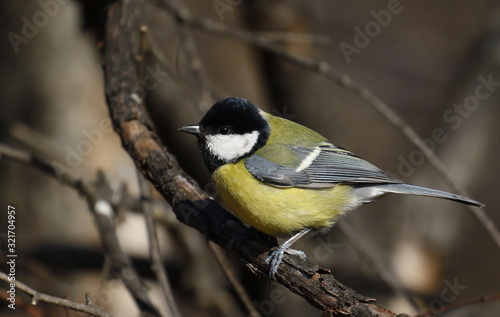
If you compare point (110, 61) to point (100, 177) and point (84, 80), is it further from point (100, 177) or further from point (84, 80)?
point (84, 80)

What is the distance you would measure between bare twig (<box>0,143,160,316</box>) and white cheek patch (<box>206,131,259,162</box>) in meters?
0.59

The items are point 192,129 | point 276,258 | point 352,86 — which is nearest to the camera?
point 276,258

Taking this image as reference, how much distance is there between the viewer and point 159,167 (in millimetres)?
2309

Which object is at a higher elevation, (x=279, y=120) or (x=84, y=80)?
(x=84, y=80)

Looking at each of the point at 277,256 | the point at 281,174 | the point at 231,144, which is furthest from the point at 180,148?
the point at 277,256

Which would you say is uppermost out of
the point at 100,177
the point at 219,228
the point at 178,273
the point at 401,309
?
the point at 100,177

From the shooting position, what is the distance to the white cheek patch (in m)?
2.59

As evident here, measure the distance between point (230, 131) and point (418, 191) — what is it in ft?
2.95

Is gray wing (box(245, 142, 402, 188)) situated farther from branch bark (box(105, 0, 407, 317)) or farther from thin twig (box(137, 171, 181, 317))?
thin twig (box(137, 171, 181, 317))

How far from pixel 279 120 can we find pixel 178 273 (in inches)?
50.3

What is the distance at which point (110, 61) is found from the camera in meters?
2.52

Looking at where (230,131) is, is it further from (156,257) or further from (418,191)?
(418,191)

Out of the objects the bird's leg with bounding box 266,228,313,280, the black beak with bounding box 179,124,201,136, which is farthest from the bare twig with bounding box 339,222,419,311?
the black beak with bounding box 179,124,201,136

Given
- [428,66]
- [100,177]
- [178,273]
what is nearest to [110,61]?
[100,177]
